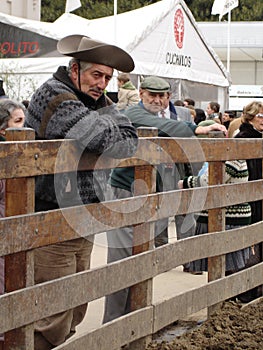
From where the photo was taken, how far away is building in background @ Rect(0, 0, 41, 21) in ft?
85.8

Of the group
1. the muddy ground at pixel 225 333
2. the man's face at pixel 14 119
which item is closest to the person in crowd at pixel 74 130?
the man's face at pixel 14 119

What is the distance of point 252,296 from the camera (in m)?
6.84

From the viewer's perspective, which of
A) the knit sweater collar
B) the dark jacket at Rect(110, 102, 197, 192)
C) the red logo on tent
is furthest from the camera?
the red logo on tent

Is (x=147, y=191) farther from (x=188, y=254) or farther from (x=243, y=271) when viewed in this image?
(x=243, y=271)

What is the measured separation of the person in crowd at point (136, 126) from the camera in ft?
18.0

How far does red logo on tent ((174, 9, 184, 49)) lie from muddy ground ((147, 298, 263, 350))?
11.8m

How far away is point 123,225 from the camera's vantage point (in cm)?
470

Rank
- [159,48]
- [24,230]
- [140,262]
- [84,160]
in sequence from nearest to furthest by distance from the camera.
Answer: [24,230] < [84,160] < [140,262] < [159,48]

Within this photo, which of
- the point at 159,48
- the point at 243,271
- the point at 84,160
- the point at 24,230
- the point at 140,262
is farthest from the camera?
the point at 159,48

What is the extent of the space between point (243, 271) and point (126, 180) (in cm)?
123

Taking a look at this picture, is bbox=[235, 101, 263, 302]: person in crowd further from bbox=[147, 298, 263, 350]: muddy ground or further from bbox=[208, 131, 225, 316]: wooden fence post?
bbox=[208, 131, 225, 316]: wooden fence post

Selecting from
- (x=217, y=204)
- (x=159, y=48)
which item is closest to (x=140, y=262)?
(x=217, y=204)

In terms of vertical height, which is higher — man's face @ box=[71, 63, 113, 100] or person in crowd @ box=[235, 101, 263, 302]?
man's face @ box=[71, 63, 113, 100]

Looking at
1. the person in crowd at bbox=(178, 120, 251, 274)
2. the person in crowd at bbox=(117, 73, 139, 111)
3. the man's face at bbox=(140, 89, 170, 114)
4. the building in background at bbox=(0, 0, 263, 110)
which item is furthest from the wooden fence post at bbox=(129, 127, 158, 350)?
the building in background at bbox=(0, 0, 263, 110)
